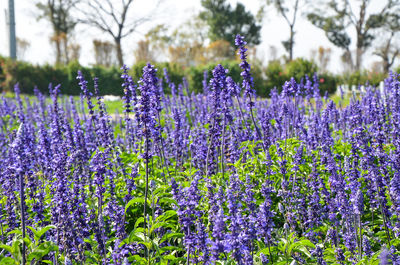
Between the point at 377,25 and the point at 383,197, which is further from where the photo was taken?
the point at 377,25

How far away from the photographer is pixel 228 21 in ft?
218

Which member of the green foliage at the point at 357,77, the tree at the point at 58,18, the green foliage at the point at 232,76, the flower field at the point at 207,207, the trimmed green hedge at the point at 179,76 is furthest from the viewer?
the tree at the point at 58,18

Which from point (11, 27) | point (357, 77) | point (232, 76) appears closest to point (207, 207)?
point (232, 76)

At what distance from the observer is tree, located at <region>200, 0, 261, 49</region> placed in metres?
66.3

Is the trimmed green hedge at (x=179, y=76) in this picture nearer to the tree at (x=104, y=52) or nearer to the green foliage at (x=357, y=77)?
the green foliage at (x=357, y=77)

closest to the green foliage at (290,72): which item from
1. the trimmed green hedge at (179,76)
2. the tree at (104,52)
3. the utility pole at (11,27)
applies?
the trimmed green hedge at (179,76)

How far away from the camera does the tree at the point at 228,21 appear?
6631cm

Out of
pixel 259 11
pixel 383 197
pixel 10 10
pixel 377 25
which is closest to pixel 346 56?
pixel 377 25

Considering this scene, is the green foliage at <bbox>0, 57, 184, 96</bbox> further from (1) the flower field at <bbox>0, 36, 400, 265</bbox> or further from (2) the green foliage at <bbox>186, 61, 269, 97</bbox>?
(1) the flower field at <bbox>0, 36, 400, 265</bbox>

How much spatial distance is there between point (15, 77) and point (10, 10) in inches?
194

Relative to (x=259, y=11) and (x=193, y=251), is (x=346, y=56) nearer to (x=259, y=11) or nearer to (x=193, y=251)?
(x=259, y=11)

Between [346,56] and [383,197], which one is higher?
[346,56]

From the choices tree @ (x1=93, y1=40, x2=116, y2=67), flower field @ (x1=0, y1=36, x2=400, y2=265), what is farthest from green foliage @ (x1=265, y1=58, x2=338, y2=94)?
tree @ (x1=93, y1=40, x2=116, y2=67)

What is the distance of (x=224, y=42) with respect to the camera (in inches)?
2662
